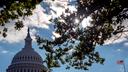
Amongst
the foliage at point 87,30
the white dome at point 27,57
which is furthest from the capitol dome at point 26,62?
the foliage at point 87,30

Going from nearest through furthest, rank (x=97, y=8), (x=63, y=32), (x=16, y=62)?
(x=97, y=8) < (x=63, y=32) < (x=16, y=62)

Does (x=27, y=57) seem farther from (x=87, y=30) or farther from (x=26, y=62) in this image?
(x=87, y=30)

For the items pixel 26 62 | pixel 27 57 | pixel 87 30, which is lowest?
pixel 87 30

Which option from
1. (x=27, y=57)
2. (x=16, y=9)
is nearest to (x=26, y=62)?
(x=27, y=57)

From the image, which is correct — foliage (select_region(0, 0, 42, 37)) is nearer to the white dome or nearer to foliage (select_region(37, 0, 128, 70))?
foliage (select_region(37, 0, 128, 70))

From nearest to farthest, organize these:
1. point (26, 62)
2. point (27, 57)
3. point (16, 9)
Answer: point (16, 9) → point (27, 57) → point (26, 62)

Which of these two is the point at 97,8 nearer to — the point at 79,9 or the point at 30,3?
the point at 79,9

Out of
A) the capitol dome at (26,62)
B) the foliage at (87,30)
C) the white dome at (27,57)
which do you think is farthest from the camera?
the capitol dome at (26,62)

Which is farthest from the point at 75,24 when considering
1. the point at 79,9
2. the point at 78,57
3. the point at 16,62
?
the point at 16,62

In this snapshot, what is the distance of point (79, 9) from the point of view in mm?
24500

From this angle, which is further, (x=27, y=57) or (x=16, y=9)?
(x=27, y=57)

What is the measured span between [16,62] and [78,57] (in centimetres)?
12176

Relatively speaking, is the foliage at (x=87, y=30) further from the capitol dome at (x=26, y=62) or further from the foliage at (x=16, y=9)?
the capitol dome at (x=26, y=62)

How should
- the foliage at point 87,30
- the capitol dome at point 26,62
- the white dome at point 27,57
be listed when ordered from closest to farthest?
the foliage at point 87,30
the white dome at point 27,57
the capitol dome at point 26,62
